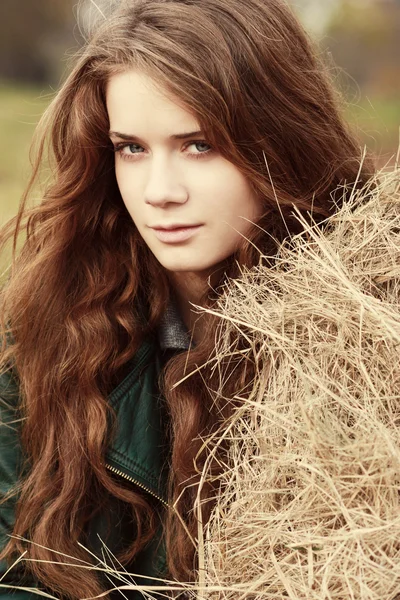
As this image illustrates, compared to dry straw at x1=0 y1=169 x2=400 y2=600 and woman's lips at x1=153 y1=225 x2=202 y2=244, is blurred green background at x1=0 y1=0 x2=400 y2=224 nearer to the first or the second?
woman's lips at x1=153 y1=225 x2=202 y2=244

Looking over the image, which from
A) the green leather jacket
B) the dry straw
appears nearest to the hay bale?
the dry straw

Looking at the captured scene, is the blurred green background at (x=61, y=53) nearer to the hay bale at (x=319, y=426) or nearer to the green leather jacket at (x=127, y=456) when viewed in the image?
the green leather jacket at (x=127, y=456)

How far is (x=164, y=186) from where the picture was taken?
1816mm

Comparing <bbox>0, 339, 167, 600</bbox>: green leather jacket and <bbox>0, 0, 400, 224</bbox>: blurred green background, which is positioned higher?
<bbox>0, 339, 167, 600</bbox>: green leather jacket

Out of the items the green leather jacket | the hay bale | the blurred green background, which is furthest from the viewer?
the blurred green background

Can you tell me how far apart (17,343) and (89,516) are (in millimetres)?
487

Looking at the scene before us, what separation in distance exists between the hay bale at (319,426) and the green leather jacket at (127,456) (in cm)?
35

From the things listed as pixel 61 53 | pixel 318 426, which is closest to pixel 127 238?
pixel 318 426

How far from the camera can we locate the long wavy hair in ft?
6.03

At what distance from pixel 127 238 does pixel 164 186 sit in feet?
1.45

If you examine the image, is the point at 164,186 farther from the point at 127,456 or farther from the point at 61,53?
the point at 61,53

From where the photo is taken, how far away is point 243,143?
1871 millimetres

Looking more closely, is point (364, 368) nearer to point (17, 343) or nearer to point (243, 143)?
point (243, 143)

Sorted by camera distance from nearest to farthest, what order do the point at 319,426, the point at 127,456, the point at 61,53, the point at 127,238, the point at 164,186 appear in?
the point at 319,426
the point at 164,186
the point at 127,456
the point at 127,238
the point at 61,53
